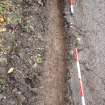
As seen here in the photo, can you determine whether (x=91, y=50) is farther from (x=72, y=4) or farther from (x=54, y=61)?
(x=72, y=4)

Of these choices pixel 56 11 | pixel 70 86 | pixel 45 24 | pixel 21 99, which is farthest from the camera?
pixel 56 11

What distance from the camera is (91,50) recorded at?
8.11 metres

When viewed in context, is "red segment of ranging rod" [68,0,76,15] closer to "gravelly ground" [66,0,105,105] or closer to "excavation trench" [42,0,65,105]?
"gravelly ground" [66,0,105,105]

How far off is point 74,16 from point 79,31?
0.58 metres

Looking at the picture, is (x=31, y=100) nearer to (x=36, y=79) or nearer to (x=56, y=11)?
(x=36, y=79)

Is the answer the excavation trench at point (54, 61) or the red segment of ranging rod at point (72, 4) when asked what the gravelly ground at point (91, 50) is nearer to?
the red segment of ranging rod at point (72, 4)

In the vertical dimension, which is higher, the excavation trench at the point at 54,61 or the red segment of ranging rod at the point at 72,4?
the red segment of ranging rod at the point at 72,4

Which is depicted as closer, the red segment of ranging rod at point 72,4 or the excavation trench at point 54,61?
the excavation trench at point 54,61

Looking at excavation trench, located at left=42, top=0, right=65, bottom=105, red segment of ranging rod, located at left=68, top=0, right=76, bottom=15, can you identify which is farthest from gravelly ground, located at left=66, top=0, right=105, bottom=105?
excavation trench, located at left=42, top=0, right=65, bottom=105

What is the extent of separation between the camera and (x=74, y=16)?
8.94 meters

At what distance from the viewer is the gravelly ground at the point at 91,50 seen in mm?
7133

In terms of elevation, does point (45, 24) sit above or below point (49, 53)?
above

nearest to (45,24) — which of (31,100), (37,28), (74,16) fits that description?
(37,28)

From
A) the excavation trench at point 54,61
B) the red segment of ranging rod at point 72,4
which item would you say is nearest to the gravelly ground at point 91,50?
the red segment of ranging rod at point 72,4
